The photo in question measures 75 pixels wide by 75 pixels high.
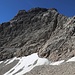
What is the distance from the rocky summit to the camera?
60000 mm

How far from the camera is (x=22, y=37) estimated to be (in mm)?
90062

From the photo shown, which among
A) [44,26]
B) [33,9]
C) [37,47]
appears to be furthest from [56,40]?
[33,9]

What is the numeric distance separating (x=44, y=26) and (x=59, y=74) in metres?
53.7

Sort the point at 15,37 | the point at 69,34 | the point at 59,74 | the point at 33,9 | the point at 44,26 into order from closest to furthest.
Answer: the point at 59,74
the point at 69,34
the point at 44,26
the point at 15,37
the point at 33,9

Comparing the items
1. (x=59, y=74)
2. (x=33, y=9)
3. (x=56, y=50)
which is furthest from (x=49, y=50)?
(x=33, y=9)

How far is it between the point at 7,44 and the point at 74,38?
3869cm

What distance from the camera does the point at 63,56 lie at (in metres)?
54.7

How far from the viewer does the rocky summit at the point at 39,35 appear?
6000 centimetres

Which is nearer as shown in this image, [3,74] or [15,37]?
[3,74]

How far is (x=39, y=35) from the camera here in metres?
82.2

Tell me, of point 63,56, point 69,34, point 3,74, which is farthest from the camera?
point 69,34

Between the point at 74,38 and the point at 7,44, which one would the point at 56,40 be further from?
the point at 7,44

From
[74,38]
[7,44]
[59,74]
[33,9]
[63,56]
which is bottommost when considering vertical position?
[59,74]

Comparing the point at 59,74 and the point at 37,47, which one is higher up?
the point at 37,47
